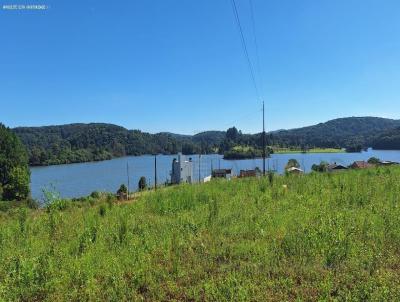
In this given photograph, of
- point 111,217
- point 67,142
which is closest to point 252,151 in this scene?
point 67,142

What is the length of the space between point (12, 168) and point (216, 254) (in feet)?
195

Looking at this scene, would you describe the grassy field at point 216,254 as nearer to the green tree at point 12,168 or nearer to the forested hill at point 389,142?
the green tree at point 12,168

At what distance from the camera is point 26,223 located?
877cm

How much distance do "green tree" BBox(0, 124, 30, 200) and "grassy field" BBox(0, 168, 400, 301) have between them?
172 ft

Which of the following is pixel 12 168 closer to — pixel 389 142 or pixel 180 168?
pixel 180 168

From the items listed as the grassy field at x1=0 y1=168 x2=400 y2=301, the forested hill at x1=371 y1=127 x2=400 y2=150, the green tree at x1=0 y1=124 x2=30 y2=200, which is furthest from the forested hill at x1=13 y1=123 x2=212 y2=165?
the grassy field at x1=0 y1=168 x2=400 y2=301

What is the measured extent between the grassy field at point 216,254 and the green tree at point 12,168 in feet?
172

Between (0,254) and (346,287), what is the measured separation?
17.0ft

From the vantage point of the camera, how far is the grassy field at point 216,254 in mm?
4406

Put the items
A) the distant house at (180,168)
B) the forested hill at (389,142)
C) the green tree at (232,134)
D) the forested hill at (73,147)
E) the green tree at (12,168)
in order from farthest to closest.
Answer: the forested hill at (389,142), the green tree at (232,134), the forested hill at (73,147), the distant house at (180,168), the green tree at (12,168)

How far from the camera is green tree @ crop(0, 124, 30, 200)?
184ft

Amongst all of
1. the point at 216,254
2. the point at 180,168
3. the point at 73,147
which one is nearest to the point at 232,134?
the point at 73,147

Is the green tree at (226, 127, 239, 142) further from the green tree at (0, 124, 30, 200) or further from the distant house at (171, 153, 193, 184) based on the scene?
the green tree at (0, 124, 30, 200)

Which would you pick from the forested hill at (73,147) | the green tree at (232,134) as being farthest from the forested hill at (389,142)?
the forested hill at (73,147)
